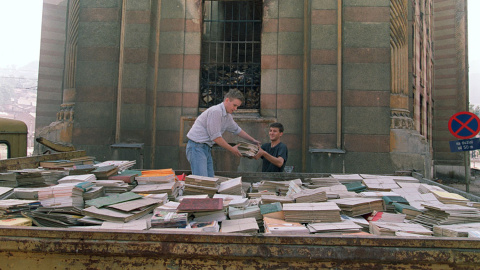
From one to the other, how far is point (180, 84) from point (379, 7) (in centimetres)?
564

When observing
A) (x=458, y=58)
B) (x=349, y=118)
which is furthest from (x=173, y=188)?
(x=458, y=58)

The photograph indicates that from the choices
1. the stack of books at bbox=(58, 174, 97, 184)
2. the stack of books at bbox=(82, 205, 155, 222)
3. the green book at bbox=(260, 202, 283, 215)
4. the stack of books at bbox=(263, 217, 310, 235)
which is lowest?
the stack of books at bbox=(263, 217, 310, 235)

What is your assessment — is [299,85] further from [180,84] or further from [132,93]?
[132,93]

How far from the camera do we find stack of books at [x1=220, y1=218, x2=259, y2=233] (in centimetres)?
278

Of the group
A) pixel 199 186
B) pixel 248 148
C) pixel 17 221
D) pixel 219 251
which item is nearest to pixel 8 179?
pixel 17 221

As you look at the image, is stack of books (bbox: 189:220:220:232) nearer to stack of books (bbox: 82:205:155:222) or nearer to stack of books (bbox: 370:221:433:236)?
stack of books (bbox: 82:205:155:222)

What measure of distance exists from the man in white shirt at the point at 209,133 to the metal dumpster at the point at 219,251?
3.12 meters

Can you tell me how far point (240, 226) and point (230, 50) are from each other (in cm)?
800

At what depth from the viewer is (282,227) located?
2898 mm

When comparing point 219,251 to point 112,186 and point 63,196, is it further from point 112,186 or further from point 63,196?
point 112,186

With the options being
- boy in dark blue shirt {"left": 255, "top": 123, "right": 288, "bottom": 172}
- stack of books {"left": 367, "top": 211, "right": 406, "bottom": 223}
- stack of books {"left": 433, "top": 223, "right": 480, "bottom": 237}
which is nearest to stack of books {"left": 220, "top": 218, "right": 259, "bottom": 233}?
stack of books {"left": 367, "top": 211, "right": 406, "bottom": 223}

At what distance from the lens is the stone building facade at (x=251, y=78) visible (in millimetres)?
8914

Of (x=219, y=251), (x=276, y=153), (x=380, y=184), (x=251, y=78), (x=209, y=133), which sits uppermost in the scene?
(x=251, y=78)

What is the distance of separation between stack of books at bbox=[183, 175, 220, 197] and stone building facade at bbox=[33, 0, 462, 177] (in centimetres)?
508
